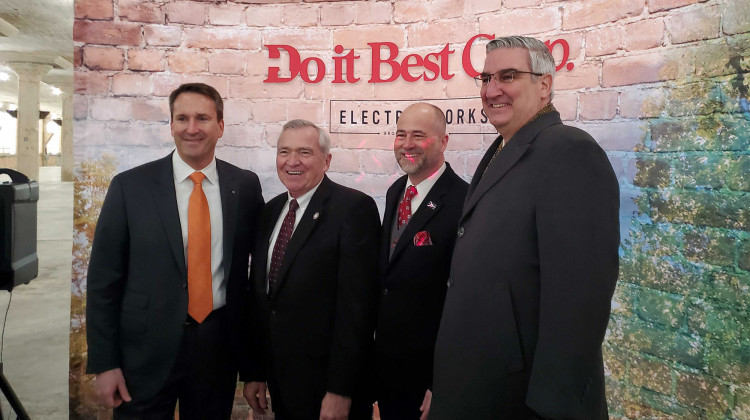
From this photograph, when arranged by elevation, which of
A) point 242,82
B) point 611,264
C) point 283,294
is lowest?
point 283,294

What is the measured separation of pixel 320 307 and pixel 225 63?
121 cm

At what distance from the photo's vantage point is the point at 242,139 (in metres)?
2.38

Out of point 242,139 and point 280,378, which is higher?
point 242,139

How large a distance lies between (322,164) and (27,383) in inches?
120

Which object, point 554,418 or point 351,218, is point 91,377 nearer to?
point 351,218

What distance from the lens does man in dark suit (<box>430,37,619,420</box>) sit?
3.70 ft

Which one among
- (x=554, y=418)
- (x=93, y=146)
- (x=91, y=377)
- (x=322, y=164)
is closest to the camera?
(x=554, y=418)

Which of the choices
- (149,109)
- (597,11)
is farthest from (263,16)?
(597,11)

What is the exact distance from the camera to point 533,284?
4.03 feet

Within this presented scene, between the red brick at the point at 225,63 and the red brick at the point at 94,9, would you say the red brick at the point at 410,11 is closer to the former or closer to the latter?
the red brick at the point at 225,63

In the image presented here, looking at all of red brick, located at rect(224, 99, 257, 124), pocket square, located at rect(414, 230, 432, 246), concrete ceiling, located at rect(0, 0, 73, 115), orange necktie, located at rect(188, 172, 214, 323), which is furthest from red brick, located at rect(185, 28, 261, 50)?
concrete ceiling, located at rect(0, 0, 73, 115)

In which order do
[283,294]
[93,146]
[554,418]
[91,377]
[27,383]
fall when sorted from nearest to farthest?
[554,418], [283,294], [93,146], [91,377], [27,383]

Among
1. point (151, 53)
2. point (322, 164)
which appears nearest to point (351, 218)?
point (322, 164)

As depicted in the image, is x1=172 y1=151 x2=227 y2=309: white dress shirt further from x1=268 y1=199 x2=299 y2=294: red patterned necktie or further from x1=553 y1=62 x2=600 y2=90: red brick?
x1=553 y1=62 x2=600 y2=90: red brick
